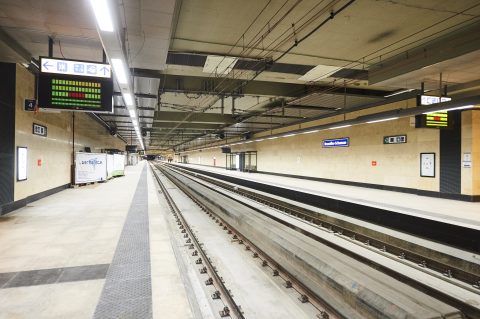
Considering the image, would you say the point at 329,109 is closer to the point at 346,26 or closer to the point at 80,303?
the point at 346,26

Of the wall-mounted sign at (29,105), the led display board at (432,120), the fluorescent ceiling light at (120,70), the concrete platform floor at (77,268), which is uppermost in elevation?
the fluorescent ceiling light at (120,70)

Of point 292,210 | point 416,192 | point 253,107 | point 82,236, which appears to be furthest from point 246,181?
point 82,236

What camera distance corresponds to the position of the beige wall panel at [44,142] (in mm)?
7926

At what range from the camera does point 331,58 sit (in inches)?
297

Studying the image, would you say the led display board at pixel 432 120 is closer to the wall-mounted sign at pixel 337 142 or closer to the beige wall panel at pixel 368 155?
the beige wall panel at pixel 368 155

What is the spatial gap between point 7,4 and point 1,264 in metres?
4.23

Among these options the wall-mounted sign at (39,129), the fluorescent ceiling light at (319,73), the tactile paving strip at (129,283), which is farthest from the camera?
the wall-mounted sign at (39,129)

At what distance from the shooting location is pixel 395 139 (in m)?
12.0

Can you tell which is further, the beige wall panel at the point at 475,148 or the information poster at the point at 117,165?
the information poster at the point at 117,165

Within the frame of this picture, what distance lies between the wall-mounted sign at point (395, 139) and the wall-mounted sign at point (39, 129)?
1351cm

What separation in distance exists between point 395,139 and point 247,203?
691 cm

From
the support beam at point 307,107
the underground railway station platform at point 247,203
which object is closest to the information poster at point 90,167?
the underground railway station platform at point 247,203

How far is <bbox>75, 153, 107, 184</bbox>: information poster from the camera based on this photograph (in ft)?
46.7

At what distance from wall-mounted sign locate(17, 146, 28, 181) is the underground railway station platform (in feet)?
0.10
